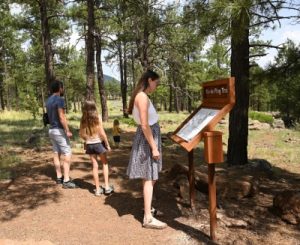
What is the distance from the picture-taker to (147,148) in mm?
5051

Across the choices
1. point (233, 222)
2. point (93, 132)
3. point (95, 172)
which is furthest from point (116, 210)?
point (233, 222)

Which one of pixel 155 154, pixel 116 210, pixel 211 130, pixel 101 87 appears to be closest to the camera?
pixel 211 130

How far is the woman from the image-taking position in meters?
4.95

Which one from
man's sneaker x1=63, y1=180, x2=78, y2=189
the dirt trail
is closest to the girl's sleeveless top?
the dirt trail

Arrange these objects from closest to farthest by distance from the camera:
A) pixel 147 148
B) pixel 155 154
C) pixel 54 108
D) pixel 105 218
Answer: pixel 155 154 < pixel 147 148 < pixel 105 218 < pixel 54 108

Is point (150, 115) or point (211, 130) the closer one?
point (211, 130)

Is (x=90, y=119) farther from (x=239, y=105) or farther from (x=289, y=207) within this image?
(x=239, y=105)

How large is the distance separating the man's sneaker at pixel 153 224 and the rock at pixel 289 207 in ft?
5.71

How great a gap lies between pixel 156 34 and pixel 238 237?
15947 mm

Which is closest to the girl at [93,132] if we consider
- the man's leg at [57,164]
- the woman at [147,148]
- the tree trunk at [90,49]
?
the man's leg at [57,164]

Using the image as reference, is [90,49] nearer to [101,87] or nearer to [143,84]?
[101,87]

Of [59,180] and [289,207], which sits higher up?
[59,180]

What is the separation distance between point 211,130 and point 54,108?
311 cm

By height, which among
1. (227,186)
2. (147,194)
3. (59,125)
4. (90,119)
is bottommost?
(227,186)
